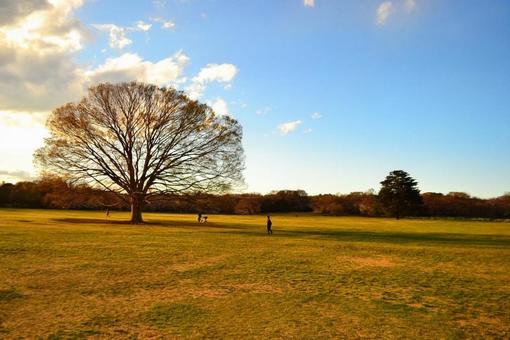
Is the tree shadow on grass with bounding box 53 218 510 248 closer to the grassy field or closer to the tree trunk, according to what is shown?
the tree trunk

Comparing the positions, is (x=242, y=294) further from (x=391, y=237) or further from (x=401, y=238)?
(x=391, y=237)

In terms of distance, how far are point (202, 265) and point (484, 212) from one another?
116m

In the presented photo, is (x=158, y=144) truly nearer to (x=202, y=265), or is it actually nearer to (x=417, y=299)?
(x=202, y=265)

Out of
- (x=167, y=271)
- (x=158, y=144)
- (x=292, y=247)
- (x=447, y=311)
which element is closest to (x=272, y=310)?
(x=447, y=311)

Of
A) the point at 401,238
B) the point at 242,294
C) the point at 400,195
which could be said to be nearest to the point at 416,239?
the point at 401,238

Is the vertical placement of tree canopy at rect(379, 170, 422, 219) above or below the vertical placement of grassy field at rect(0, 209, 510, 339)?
above

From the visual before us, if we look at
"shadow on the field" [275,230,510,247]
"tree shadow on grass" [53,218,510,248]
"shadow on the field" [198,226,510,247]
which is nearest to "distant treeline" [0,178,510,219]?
"tree shadow on grass" [53,218,510,248]

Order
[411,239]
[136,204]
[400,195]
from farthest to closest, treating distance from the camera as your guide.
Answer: [400,195], [136,204], [411,239]

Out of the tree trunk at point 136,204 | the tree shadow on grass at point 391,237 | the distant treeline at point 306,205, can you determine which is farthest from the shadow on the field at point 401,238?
the distant treeline at point 306,205

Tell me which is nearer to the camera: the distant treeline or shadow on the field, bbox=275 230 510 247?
shadow on the field, bbox=275 230 510 247

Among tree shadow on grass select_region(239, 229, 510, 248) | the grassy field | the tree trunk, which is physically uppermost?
the tree trunk

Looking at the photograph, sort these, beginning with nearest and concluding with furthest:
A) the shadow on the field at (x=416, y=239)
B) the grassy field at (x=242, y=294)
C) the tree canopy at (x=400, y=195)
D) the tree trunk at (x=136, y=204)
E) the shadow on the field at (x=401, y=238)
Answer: the grassy field at (x=242, y=294) → the shadow on the field at (x=401, y=238) → the shadow on the field at (x=416, y=239) → the tree trunk at (x=136, y=204) → the tree canopy at (x=400, y=195)

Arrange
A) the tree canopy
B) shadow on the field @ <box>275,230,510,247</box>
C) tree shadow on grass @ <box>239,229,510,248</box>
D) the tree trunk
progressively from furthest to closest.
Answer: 1. the tree canopy
2. the tree trunk
3. shadow on the field @ <box>275,230,510,247</box>
4. tree shadow on grass @ <box>239,229,510,248</box>

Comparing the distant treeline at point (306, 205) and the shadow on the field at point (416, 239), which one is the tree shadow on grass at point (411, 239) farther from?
the distant treeline at point (306, 205)
